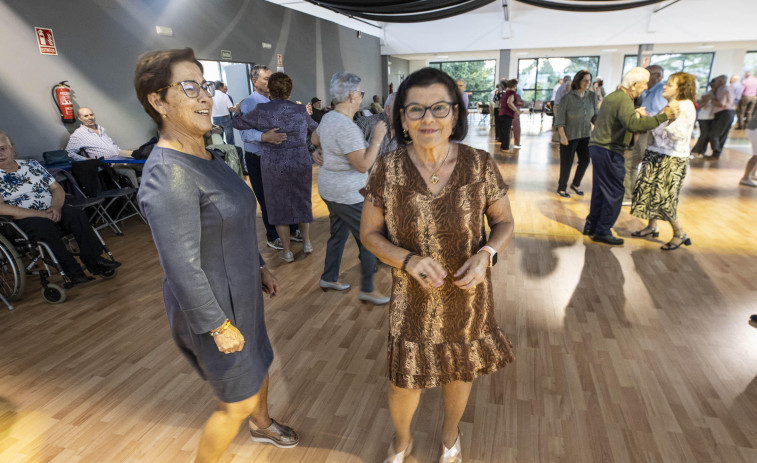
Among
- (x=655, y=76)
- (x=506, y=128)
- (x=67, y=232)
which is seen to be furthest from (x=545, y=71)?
(x=67, y=232)

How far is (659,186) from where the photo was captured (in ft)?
13.0

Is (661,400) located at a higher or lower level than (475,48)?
lower

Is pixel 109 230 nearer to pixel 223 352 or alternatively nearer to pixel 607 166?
pixel 223 352

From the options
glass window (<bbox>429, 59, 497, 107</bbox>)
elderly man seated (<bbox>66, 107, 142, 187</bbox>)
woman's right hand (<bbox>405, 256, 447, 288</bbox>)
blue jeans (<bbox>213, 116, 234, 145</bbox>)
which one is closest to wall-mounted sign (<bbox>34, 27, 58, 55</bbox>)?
elderly man seated (<bbox>66, 107, 142, 187</bbox>)

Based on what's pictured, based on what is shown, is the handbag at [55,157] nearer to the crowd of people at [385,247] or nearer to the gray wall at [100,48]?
the gray wall at [100,48]

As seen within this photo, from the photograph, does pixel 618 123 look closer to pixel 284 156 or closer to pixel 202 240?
pixel 284 156

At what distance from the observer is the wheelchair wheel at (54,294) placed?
3482mm

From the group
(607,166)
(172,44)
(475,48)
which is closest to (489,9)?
(475,48)

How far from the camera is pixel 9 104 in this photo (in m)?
5.03

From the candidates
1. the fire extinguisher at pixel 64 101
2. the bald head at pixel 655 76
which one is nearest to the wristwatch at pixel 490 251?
the bald head at pixel 655 76

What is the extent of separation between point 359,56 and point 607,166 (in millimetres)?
12494

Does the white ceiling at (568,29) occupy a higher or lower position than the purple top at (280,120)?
higher

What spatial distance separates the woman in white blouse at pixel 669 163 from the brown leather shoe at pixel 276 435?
380 cm

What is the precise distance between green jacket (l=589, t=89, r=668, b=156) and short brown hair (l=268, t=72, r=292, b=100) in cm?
286
